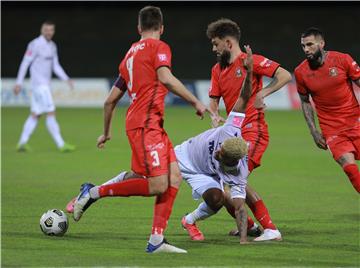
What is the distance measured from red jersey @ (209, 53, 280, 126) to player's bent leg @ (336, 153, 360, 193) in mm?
1164

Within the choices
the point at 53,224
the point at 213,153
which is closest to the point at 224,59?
the point at 213,153

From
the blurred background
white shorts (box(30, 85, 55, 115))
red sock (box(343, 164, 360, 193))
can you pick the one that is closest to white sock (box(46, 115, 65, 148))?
white shorts (box(30, 85, 55, 115))

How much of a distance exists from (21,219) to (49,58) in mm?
8550

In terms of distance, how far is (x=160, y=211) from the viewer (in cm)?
811

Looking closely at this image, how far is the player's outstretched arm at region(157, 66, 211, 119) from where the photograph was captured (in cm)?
768

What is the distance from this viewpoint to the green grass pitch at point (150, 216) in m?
7.87

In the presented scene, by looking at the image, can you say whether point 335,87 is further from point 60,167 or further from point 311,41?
point 60,167

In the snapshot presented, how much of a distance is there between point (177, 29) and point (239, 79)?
2654cm

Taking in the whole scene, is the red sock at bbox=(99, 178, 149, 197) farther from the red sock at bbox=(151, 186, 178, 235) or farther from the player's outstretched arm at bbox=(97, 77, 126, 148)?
the player's outstretched arm at bbox=(97, 77, 126, 148)

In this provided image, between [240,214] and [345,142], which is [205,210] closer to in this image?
[240,214]

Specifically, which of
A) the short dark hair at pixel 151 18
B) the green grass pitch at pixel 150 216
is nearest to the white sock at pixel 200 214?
the green grass pitch at pixel 150 216

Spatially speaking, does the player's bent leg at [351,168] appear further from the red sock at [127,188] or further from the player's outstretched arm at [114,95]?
the player's outstretched arm at [114,95]

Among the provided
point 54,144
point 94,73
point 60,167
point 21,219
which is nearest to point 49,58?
point 54,144

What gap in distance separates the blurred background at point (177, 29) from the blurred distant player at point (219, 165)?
80.7ft
